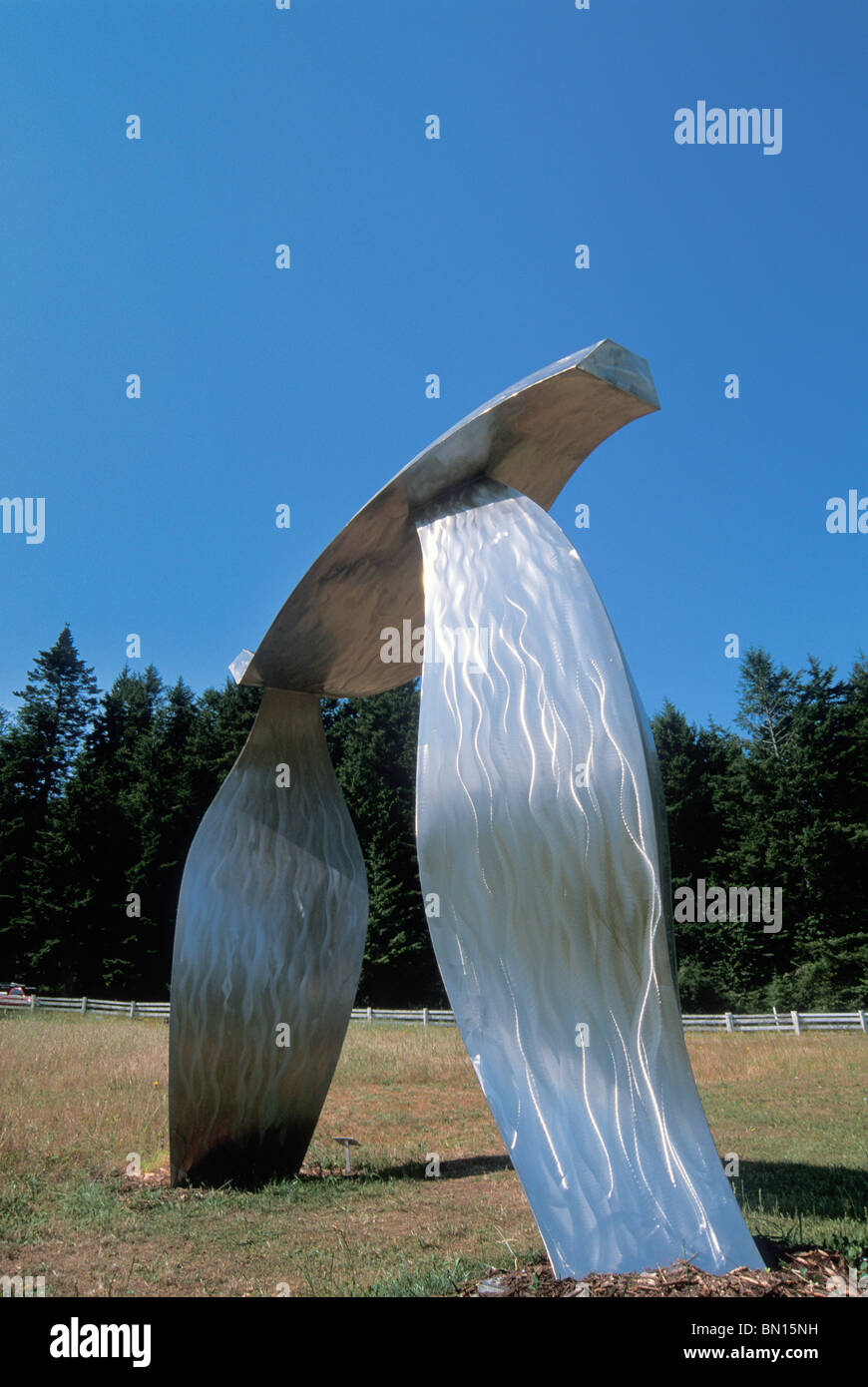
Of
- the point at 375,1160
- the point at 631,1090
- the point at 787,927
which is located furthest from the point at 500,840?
the point at 787,927

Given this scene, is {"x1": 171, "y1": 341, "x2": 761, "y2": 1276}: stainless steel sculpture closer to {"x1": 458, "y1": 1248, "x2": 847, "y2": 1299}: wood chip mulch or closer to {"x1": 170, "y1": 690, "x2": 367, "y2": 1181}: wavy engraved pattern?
{"x1": 170, "y1": 690, "x2": 367, "y2": 1181}: wavy engraved pattern

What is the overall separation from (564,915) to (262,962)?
4.89 m

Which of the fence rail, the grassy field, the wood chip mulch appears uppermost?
the wood chip mulch

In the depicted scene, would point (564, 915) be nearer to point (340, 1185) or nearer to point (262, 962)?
point (262, 962)

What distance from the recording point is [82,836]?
34062mm

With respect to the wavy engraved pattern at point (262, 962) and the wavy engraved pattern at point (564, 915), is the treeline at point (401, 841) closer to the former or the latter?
the wavy engraved pattern at point (262, 962)

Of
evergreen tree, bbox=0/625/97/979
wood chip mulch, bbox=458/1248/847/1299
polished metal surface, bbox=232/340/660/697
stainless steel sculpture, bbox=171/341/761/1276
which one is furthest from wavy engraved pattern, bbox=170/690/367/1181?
evergreen tree, bbox=0/625/97/979

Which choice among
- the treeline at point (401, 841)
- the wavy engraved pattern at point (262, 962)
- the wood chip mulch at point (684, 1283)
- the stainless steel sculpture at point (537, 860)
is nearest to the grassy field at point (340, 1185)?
the wood chip mulch at point (684, 1283)

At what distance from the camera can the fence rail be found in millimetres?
23984

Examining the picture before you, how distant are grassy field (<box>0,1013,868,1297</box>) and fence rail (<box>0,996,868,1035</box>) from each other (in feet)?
21.5

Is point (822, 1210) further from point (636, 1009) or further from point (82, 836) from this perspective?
point (82, 836)

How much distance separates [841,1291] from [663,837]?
7.62 ft

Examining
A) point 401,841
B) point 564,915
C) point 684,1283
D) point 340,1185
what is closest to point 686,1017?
point 401,841

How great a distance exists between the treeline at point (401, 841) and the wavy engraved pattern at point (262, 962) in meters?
19.7
